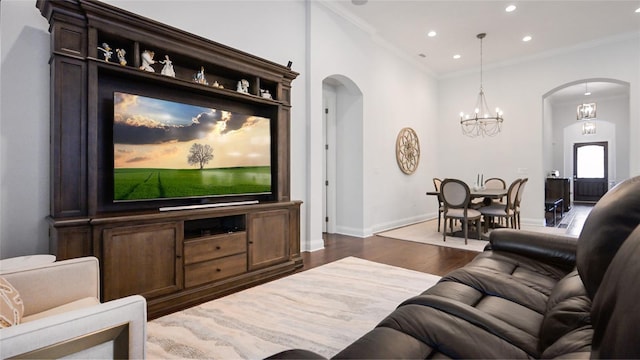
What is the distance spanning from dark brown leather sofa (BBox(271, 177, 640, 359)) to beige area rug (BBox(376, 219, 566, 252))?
335cm

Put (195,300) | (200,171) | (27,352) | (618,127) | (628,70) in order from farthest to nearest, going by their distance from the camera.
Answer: (618,127) < (628,70) < (200,171) < (195,300) < (27,352)

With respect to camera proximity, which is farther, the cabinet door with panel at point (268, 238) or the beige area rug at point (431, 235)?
the beige area rug at point (431, 235)

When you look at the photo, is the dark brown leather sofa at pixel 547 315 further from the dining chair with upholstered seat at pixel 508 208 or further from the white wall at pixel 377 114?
the dining chair with upholstered seat at pixel 508 208

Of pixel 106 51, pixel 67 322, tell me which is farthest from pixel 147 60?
pixel 67 322

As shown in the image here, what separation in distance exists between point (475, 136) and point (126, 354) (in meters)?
7.97

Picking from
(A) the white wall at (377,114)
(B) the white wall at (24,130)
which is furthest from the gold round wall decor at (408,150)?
(B) the white wall at (24,130)

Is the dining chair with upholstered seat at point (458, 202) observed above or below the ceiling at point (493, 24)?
below

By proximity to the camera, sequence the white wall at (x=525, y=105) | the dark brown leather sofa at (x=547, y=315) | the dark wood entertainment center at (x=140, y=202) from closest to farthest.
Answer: the dark brown leather sofa at (x=547, y=315), the dark wood entertainment center at (x=140, y=202), the white wall at (x=525, y=105)

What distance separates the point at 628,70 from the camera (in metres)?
5.53

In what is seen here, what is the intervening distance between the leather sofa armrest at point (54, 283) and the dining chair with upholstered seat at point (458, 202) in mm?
4790

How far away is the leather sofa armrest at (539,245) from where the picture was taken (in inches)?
73.9

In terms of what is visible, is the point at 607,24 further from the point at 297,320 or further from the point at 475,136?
the point at 297,320

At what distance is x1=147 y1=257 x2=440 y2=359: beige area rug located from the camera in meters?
1.95

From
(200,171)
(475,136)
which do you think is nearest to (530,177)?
(475,136)
